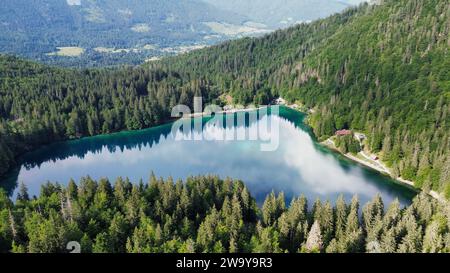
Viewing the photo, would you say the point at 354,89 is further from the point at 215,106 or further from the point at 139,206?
the point at 139,206

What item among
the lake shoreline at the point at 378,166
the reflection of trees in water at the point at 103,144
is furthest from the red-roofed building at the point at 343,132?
the reflection of trees in water at the point at 103,144

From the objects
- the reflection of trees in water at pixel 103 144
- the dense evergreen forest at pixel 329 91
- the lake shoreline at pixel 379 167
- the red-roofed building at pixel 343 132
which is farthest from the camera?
the red-roofed building at pixel 343 132

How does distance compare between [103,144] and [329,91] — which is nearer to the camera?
[103,144]

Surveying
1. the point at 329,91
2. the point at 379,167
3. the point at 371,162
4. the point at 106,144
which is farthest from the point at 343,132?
the point at 106,144

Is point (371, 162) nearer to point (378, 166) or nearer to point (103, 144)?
point (378, 166)

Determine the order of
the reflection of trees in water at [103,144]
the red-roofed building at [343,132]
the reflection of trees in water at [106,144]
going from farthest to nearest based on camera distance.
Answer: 1. the red-roofed building at [343,132]
2. the reflection of trees in water at [103,144]
3. the reflection of trees in water at [106,144]

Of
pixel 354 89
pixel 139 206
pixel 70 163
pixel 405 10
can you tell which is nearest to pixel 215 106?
pixel 354 89

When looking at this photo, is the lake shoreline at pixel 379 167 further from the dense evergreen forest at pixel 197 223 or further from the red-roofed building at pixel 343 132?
the dense evergreen forest at pixel 197 223

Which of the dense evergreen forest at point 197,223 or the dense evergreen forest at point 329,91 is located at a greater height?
the dense evergreen forest at point 329,91
